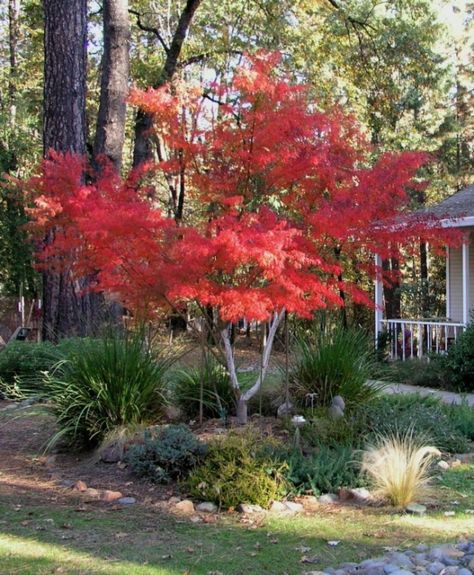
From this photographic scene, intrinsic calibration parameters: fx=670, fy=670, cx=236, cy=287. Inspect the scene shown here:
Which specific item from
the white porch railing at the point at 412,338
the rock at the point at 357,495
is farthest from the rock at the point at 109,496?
the white porch railing at the point at 412,338

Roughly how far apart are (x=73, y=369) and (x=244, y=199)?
2.44 meters

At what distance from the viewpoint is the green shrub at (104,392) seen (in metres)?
6.50

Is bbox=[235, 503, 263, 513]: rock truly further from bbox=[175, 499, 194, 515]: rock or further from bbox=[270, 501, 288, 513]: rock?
bbox=[175, 499, 194, 515]: rock

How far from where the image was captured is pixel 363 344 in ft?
26.5

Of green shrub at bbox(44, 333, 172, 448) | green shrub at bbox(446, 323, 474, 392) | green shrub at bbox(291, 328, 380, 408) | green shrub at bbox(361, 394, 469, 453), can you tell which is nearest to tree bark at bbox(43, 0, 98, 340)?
green shrub at bbox(44, 333, 172, 448)

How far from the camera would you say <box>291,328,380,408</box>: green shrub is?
7.41 m

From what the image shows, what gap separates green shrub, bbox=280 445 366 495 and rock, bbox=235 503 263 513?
42 cm

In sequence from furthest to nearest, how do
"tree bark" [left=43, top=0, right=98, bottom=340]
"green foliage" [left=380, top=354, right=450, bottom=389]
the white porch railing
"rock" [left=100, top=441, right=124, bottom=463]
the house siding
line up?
the house siding, the white porch railing, "green foliage" [left=380, top=354, right=450, bottom=389], "tree bark" [left=43, top=0, right=98, bottom=340], "rock" [left=100, top=441, right=124, bottom=463]

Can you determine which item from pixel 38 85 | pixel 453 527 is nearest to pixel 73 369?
pixel 453 527

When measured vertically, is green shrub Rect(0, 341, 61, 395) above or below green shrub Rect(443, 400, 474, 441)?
above

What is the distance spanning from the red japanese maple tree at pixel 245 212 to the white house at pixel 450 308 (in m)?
5.73

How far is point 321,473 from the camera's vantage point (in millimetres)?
5344

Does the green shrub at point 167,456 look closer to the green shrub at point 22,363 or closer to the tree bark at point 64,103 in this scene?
the green shrub at point 22,363

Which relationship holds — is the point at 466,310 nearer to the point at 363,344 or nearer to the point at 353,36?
the point at 363,344
